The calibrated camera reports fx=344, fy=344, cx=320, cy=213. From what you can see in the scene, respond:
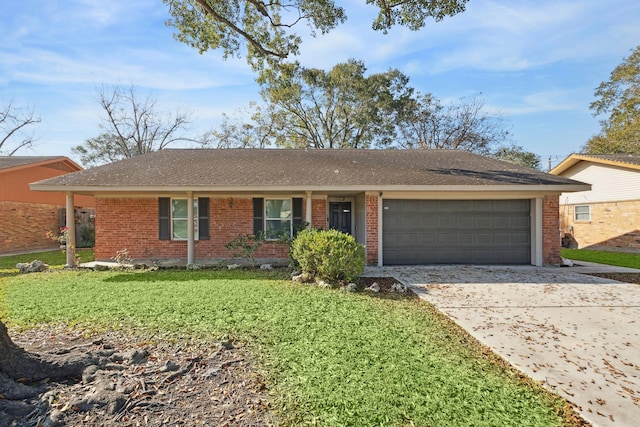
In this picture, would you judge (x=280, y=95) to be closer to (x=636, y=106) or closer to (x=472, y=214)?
(x=472, y=214)

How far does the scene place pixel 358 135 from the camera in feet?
87.6

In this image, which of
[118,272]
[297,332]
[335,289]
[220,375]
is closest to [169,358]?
[220,375]

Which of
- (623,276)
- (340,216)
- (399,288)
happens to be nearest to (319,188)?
(340,216)

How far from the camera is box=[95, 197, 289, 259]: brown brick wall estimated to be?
1130cm

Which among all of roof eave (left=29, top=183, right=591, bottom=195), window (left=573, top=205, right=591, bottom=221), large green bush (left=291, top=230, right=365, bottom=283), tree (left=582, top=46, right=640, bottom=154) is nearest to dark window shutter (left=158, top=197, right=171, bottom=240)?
roof eave (left=29, top=183, right=591, bottom=195)

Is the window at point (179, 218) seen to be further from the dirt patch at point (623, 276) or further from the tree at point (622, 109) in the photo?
the tree at point (622, 109)

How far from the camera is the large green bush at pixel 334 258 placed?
24.9 feet

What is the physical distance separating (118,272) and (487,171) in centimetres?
1167

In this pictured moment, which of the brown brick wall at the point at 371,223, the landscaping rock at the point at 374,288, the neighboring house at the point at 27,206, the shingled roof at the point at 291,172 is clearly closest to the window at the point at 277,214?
the shingled roof at the point at 291,172

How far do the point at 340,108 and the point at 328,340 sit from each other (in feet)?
77.6

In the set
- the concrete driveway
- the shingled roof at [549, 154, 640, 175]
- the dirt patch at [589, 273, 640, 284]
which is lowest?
the dirt patch at [589, 273, 640, 284]

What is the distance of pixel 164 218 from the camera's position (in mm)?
11398

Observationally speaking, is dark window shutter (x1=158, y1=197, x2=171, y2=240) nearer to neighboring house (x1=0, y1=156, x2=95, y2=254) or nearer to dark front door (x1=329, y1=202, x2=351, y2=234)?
dark front door (x1=329, y1=202, x2=351, y2=234)

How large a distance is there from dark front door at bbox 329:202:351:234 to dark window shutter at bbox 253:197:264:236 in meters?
2.53
